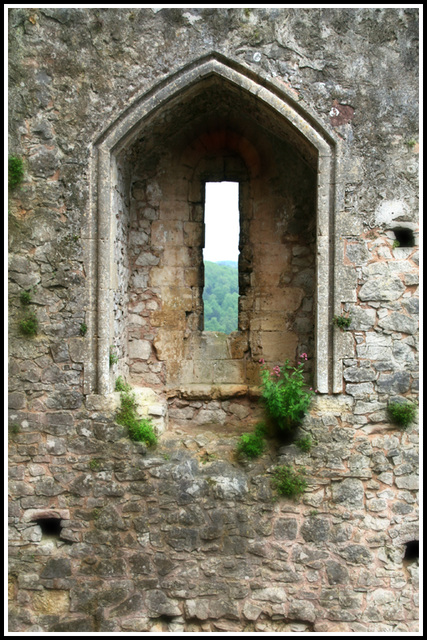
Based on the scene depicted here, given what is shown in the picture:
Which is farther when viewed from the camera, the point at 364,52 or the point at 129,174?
the point at 129,174

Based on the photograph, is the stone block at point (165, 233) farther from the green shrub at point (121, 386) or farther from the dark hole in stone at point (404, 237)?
the dark hole in stone at point (404, 237)

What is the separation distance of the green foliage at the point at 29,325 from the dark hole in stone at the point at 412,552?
4.18 metres

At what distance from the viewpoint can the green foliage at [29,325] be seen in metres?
4.68

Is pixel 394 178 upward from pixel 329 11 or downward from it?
downward

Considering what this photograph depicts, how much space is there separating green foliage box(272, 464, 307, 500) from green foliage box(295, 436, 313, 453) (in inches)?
7.6

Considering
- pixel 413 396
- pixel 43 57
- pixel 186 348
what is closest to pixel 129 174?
pixel 43 57

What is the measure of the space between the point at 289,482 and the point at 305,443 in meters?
0.40

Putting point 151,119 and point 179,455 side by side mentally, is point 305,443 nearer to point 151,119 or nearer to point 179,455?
point 179,455

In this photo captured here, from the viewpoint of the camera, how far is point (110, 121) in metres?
4.65

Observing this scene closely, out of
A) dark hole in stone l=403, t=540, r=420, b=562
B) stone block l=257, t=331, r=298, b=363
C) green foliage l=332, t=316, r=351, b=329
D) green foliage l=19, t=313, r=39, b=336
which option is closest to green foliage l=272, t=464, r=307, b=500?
dark hole in stone l=403, t=540, r=420, b=562

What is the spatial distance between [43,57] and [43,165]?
1018 millimetres

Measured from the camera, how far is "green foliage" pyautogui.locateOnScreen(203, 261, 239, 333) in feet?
23.4

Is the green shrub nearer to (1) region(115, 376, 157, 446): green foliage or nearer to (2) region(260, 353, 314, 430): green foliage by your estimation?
(1) region(115, 376, 157, 446): green foliage

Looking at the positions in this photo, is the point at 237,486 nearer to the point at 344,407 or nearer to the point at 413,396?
the point at 344,407
